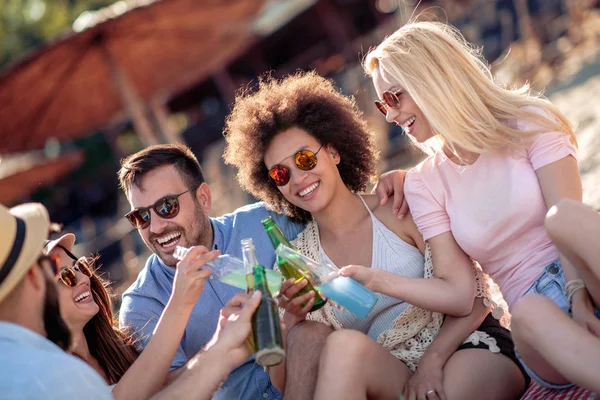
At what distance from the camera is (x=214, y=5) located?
884 cm

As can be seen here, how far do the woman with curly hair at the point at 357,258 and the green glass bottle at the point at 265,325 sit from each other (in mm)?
330

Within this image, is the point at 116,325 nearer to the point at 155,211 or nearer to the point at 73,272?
the point at 73,272

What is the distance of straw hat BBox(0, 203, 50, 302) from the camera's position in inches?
93.0

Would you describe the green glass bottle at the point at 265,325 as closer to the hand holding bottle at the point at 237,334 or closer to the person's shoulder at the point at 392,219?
the hand holding bottle at the point at 237,334

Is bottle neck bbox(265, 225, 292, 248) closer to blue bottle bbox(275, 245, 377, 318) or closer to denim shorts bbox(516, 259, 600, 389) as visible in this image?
blue bottle bbox(275, 245, 377, 318)

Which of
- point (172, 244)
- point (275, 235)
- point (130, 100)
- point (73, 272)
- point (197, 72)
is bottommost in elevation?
point (275, 235)

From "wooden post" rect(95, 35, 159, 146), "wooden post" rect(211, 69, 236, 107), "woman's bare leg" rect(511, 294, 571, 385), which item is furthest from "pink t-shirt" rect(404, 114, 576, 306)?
"wooden post" rect(211, 69, 236, 107)

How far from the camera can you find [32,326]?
2539 millimetres

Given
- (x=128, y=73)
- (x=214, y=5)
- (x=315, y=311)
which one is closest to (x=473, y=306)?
(x=315, y=311)

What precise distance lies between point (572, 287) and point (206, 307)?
1.96 metres

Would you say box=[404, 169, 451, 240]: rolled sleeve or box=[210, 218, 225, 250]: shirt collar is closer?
box=[404, 169, 451, 240]: rolled sleeve

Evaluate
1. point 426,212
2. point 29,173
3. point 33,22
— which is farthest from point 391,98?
point 33,22

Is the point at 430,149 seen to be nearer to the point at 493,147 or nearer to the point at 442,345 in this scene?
the point at 493,147

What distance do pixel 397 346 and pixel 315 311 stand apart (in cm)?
46
